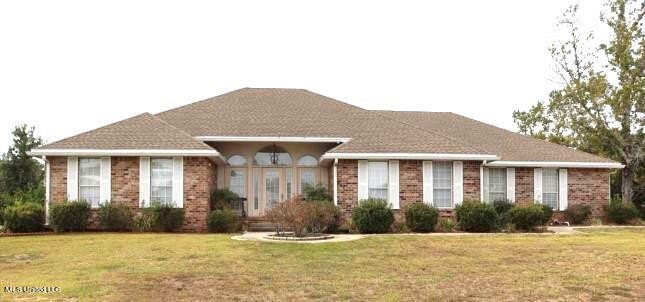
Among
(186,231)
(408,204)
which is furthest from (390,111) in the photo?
(186,231)

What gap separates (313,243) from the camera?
17.1 m

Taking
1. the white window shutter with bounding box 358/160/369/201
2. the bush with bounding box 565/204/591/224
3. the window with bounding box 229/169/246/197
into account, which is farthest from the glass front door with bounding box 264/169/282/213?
the bush with bounding box 565/204/591/224

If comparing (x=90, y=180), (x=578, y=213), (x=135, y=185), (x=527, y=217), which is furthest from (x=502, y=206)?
(x=90, y=180)

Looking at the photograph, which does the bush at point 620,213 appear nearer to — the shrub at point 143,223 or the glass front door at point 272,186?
A: the glass front door at point 272,186

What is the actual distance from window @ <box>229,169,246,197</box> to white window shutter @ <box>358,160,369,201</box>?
5.42 meters

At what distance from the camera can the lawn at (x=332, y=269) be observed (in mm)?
10219

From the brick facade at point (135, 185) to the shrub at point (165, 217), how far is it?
39cm

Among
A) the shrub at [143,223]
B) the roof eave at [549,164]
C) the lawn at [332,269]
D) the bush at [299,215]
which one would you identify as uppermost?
the roof eave at [549,164]

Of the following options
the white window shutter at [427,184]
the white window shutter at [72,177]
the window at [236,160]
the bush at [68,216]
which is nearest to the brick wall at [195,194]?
the bush at [68,216]

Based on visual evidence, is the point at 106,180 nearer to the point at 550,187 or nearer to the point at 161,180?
the point at 161,180

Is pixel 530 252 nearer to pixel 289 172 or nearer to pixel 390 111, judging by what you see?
pixel 289 172

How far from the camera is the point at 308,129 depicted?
26.0m

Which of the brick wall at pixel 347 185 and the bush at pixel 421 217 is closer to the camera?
the bush at pixel 421 217

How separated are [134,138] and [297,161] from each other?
6.74m
